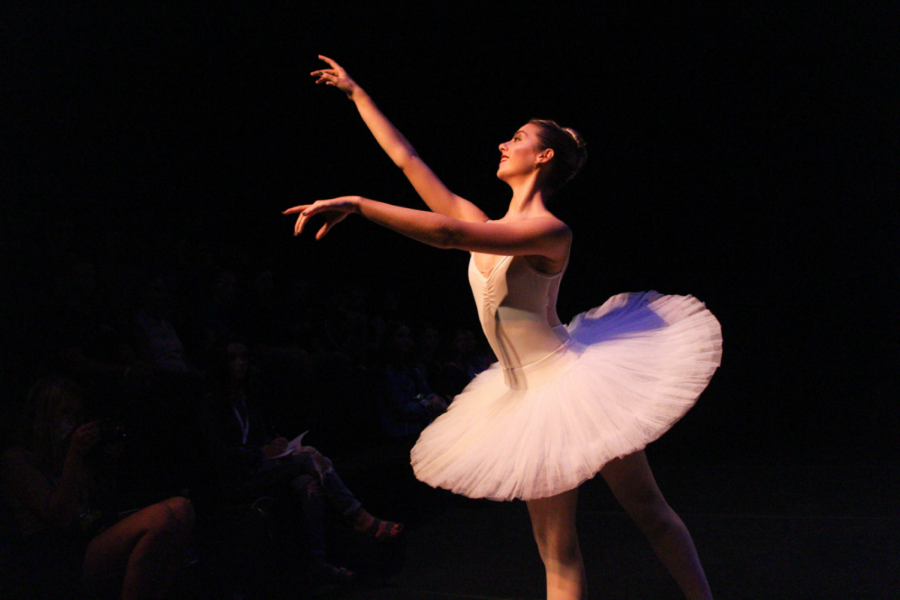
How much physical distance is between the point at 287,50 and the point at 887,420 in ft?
19.4

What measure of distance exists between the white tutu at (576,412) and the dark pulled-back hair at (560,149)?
0.44 metres

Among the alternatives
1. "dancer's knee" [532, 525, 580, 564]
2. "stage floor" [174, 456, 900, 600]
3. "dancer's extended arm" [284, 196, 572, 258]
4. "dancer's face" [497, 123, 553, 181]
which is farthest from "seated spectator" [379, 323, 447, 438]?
"dancer's extended arm" [284, 196, 572, 258]

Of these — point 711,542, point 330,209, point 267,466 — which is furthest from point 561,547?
point 711,542

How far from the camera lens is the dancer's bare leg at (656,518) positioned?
160cm

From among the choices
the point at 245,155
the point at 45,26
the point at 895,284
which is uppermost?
the point at 45,26

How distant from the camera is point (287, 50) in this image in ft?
16.3

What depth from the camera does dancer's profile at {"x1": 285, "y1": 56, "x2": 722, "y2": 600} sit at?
1.47m

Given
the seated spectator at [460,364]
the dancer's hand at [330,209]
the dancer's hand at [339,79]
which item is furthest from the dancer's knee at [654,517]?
the seated spectator at [460,364]

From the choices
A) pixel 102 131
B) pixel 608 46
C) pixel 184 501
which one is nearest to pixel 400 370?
pixel 184 501

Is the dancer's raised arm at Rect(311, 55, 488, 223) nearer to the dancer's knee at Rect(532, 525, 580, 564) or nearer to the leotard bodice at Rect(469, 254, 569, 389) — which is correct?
the leotard bodice at Rect(469, 254, 569, 389)

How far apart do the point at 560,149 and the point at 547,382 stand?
1.99 feet

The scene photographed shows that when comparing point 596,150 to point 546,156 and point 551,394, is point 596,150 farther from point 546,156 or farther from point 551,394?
point 551,394

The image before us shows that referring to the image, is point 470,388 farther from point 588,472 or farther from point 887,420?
point 887,420

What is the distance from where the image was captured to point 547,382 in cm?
169
